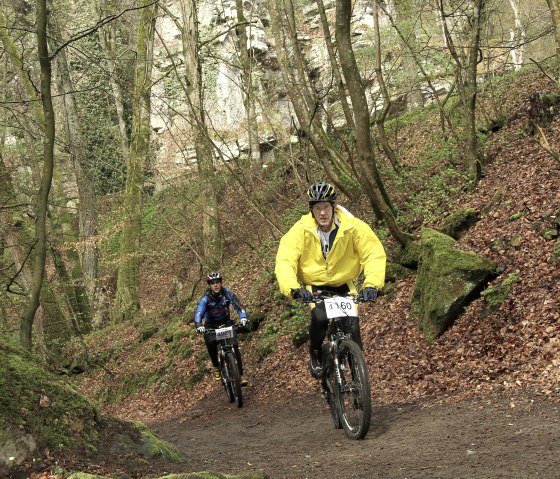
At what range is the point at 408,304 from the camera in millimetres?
10117

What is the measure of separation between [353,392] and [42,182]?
15.6 ft

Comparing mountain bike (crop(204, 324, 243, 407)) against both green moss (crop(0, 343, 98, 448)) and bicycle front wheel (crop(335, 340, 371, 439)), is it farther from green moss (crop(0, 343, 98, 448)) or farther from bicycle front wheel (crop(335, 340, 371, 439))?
green moss (crop(0, 343, 98, 448))

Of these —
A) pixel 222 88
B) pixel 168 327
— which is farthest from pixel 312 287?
pixel 222 88

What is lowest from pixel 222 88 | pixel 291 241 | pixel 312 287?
pixel 312 287

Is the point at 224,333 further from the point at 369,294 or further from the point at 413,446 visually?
the point at 413,446

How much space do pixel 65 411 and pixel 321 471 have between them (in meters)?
2.02

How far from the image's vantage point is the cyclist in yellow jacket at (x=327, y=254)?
625cm

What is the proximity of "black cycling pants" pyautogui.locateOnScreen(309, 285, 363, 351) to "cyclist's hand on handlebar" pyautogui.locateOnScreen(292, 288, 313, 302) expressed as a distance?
0.44m

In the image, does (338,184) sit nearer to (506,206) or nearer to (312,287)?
(506,206)

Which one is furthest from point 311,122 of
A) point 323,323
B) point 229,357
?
point 323,323

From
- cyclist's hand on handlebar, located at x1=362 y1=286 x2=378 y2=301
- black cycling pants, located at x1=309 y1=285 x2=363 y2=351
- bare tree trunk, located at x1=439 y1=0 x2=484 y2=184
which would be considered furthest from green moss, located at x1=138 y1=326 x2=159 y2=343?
cyclist's hand on handlebar, located at x1=362 y1=286 x2=378 y2=301

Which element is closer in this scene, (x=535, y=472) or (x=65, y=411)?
(x=535, y=472)

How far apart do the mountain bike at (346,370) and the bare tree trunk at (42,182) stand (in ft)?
12.5

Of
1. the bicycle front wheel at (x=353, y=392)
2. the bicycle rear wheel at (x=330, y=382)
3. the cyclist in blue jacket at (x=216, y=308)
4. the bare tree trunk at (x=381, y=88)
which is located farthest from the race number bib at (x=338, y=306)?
the bare tree trunk at (x=381, y=88)
